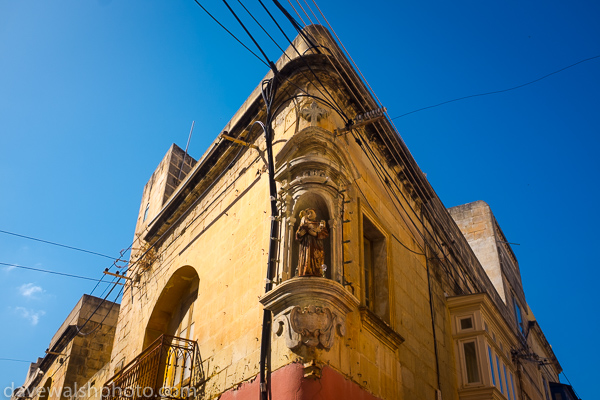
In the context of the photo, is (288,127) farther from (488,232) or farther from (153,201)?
(488,232)

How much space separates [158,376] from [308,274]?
353 centimetres

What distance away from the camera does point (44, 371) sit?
19.2m

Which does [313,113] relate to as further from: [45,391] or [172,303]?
[45,391]

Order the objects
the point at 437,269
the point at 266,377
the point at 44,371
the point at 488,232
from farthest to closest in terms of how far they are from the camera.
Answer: the point at 488,232 → the point at 44,371 → the point at 437,269 → the point at 266,377

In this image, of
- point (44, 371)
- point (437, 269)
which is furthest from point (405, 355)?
point (44, 371)

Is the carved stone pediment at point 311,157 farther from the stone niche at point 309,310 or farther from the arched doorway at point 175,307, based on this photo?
the arched doorway at point 175,307

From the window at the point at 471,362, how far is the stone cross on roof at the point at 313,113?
5.63 metres

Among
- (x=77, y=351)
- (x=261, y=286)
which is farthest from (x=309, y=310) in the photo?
(x=77, y=351)

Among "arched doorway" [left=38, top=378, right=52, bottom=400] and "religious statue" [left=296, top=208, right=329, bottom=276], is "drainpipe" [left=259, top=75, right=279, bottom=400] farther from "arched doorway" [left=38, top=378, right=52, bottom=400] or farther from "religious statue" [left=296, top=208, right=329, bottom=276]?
"arched doorway" [left=38, top=378, right=52, bottom=400]

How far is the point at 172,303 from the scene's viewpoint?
462 inches

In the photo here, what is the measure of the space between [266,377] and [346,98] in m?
5.17

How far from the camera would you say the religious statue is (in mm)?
7547

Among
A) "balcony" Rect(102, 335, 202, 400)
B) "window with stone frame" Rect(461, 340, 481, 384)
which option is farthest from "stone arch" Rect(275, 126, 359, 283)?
"window with stone frame" Rect(461, 340, 481, 384)

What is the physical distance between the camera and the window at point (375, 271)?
9.37 metres
